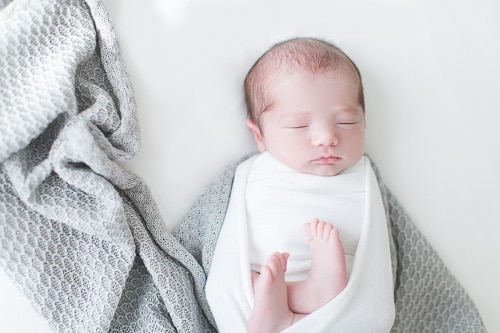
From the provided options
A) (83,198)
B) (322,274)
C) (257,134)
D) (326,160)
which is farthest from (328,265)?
(83,198)

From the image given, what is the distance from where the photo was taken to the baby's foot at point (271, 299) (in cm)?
113

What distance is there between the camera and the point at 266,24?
144cm

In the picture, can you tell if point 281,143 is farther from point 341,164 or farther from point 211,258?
point 211,258

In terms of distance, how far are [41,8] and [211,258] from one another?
63 cm

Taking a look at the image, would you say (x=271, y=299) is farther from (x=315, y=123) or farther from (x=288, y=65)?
(x=288, y=65)

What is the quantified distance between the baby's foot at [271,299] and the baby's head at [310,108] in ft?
0.83

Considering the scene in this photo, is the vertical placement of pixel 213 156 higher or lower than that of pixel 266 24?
lower

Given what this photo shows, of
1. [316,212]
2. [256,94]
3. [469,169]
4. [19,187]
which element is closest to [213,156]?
[256,94]

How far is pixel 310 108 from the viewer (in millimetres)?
1285

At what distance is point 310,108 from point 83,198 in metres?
0.50

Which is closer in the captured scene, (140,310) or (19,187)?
(19,187)

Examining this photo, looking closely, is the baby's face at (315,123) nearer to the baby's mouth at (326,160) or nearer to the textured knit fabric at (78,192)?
the baby's mouth at (326,160)

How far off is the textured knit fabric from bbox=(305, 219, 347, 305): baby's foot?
27 centimetres

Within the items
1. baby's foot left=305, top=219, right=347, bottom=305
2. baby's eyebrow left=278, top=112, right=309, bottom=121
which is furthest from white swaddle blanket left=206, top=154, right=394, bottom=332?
baby's eyebrow left=278, top=112, right=309, bottom=121
